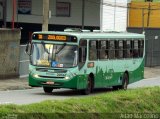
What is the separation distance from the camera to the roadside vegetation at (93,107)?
33.5 feet

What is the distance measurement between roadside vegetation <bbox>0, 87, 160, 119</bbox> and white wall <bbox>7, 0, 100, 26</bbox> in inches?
1374

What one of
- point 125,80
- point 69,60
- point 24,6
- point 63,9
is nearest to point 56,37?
point 69,60

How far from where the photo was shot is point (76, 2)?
2104 inches

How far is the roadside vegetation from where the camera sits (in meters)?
10.2

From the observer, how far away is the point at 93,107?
11.6m

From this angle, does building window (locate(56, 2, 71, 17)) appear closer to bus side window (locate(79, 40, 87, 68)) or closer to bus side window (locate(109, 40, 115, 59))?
bus side window (locate(109, 40, 115, 59))

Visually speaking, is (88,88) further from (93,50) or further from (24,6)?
(24,6)

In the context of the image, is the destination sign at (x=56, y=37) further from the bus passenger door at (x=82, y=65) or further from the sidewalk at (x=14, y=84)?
the sidewalk at (x=14, y=84)

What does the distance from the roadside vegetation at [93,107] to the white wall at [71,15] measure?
34.9 metres

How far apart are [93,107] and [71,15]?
42.6 meters

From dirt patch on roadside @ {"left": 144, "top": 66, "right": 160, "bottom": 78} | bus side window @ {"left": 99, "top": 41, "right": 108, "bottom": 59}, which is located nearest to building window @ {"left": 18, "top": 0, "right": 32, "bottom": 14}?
dirt patch on roadside @ {"left": 144, "top": 66, "right": 160, "bottom": 78}

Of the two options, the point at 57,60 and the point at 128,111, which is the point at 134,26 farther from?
the point at 128,111

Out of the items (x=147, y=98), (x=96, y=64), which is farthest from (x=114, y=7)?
(x=147, y=98)

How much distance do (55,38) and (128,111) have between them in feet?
35.2
